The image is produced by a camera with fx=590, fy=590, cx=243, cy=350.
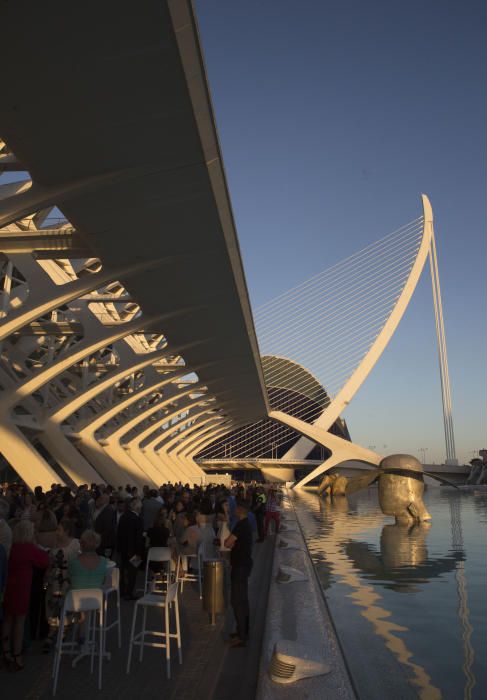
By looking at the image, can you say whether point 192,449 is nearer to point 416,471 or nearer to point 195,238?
point 416,471

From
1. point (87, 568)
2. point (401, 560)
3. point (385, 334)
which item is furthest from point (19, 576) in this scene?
point (385, 334)

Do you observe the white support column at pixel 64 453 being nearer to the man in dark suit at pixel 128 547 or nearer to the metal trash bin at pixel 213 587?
the man in dark suit at pixel 128 547

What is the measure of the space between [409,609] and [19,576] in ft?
13.8

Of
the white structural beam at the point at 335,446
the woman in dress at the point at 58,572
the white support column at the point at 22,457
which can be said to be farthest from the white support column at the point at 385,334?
the woman in dress at the point at 58,572

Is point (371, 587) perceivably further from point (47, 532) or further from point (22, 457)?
point (22, 457)

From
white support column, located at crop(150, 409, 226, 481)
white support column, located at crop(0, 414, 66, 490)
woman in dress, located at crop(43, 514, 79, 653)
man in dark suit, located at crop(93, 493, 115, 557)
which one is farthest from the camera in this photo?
white support column, located at crop(150, 409, 226, 481)

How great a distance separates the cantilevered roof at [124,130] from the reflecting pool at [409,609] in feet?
18.1

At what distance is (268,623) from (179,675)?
116cm

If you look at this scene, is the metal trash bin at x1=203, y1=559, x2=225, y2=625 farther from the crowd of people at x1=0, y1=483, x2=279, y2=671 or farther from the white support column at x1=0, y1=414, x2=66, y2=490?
the white support column at x1=0, y1=414, x2=66, y2=490

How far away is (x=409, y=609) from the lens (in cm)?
641

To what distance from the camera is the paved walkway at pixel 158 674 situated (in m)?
3.74

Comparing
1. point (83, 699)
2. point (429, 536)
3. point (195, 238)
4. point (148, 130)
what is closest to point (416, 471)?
point (429, 536)

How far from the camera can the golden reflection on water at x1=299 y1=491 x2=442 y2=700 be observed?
15.0ft

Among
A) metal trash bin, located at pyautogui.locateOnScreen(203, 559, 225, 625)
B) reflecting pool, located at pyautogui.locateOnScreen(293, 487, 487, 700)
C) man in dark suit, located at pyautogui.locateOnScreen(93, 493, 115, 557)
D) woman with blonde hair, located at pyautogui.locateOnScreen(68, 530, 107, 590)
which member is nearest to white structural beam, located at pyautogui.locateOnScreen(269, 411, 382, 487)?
reflecting pool, located at pyautogui.locateOnScreen(293, 487, 487, 700)
